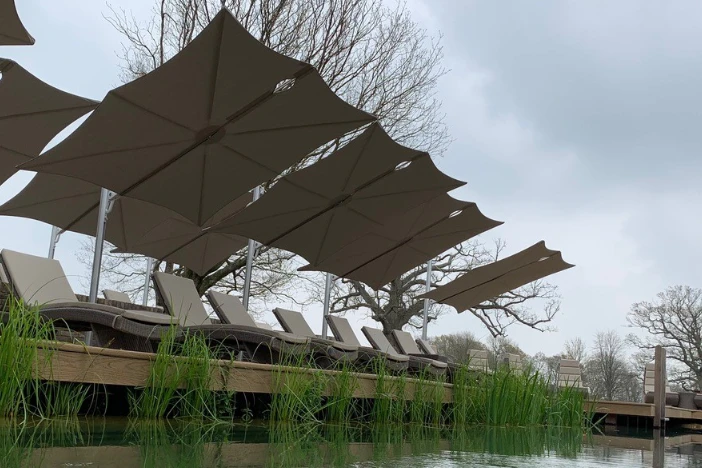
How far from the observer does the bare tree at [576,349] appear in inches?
995

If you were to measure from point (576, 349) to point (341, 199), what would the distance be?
18732mm

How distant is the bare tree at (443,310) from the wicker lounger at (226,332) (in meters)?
14.7

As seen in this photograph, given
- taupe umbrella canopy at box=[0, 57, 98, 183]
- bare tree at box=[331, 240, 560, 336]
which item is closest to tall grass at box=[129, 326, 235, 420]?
taupe umbrella canopy at box=[0, 57, 98, 183]

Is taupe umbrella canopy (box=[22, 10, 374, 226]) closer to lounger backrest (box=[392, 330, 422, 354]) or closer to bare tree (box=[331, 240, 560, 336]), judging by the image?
lounger backrest (box=[392, 330, 422, 354])

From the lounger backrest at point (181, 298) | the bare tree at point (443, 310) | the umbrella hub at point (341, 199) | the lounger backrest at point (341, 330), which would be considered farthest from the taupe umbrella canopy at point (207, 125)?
the bare tree at point (443, 310)

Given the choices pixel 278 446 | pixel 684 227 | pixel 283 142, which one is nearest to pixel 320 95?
pixel 283 142

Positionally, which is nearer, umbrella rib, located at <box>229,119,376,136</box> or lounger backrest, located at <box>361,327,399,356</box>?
umbrella rib, located at <box>229,119,376,136</box>

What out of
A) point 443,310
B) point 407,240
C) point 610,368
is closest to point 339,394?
point 407,240

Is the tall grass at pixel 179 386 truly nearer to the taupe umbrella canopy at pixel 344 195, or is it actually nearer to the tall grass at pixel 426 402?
the tall grass at pixel 426 402

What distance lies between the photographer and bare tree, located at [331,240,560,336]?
2242 centimetres

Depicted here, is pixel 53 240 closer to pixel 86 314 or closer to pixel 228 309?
pixel 228 309

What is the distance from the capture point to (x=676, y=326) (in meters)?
25.4

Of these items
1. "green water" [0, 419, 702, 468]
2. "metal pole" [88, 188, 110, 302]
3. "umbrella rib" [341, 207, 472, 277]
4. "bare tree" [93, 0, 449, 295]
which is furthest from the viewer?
"bare tree" [93, 0, 449, 295]

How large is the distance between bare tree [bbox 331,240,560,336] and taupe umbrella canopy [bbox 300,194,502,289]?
10.3 m
